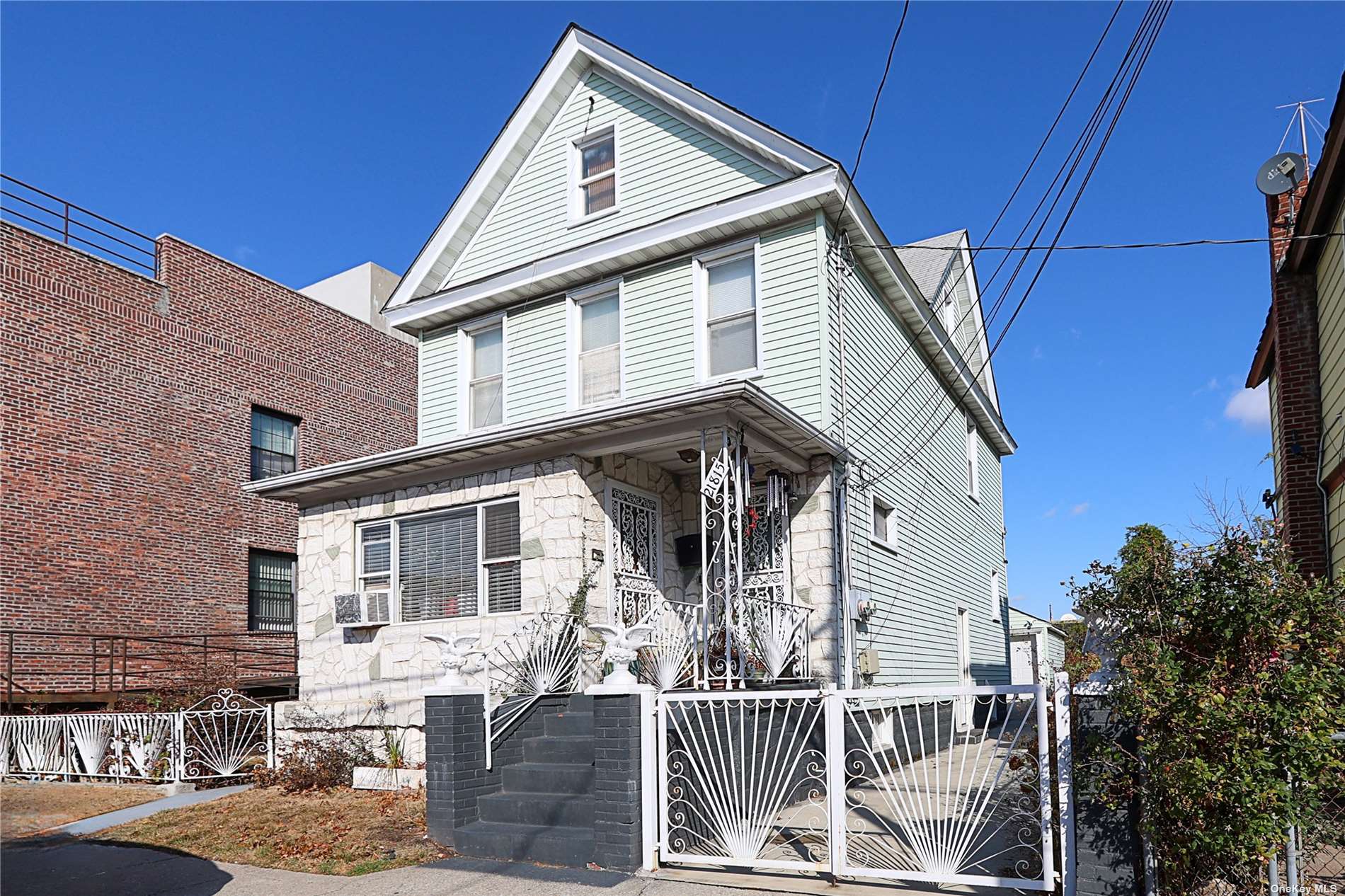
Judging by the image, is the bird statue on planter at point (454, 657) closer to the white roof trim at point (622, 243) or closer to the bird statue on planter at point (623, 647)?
the bird statue on planter at point (623, 647)

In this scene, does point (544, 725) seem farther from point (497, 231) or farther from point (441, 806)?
point (497, 231)

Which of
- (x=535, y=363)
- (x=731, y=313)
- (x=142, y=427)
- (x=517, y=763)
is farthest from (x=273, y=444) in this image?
(x=517, y=763)

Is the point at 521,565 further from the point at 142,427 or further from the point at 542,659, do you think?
the point at 142,427

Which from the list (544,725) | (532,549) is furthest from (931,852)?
(532,549)

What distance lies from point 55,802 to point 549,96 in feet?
35.0

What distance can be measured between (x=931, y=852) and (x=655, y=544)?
20.2ft

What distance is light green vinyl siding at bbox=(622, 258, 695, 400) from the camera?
492 inches

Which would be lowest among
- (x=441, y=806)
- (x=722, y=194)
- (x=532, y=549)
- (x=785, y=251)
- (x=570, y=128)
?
(x=441, y=806)

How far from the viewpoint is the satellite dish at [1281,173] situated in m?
10.6

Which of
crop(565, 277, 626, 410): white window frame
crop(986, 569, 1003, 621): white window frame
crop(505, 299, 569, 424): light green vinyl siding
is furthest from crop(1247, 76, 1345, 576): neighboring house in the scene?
crop(505, 299, 569, 424): light green vinyl siding

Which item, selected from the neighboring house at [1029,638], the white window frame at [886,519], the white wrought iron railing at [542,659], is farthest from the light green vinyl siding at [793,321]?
the neighboring house at [1029,638]

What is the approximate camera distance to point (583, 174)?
46.9ft

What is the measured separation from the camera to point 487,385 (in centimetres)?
1459

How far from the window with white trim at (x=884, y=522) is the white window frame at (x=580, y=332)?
3.50 metres
